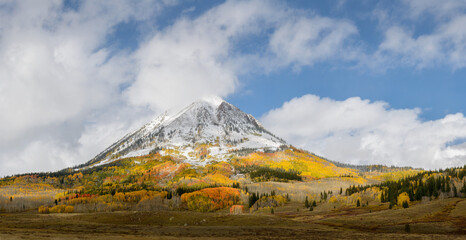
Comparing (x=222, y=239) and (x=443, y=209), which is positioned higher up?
(x=222, y=239)

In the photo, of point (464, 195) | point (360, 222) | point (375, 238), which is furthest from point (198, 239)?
point (464, 195)

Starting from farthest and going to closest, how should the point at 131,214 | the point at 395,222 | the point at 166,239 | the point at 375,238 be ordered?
1. the point at 131,214
2. the point at 395,222
3. the point at 375,238
4. the point at 166,239

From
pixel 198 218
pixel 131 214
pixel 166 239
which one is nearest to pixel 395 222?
pixel 198 218

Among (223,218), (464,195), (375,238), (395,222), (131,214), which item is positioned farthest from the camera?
(464,195)

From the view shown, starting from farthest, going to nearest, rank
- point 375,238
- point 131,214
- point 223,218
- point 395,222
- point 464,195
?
point 464,195 → point 131,214 → point 223,218 → point 395,222 → point 375,238

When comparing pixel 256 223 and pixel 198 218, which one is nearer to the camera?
pixel 256 223

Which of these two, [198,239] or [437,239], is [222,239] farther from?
[437,239]

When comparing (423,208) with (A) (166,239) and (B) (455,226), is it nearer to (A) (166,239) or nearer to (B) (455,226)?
(B) (455,226)

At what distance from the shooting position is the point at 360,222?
335ft

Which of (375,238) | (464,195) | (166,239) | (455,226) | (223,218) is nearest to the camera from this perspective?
(166,239)

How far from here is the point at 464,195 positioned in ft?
597

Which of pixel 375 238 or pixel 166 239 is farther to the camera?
pixel 375 238

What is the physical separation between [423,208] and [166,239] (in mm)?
114815

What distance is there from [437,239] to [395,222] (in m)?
38.8
